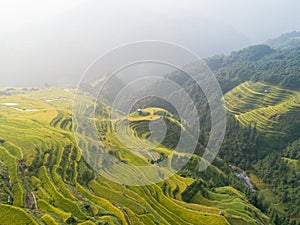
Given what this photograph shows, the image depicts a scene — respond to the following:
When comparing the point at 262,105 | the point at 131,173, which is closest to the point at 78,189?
the point at 131,173

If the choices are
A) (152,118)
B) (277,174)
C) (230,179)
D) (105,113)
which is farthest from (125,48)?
(277,174)

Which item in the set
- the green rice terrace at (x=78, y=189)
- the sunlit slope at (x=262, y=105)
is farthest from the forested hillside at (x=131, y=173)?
the sunlit slope at (x=262, y=105)

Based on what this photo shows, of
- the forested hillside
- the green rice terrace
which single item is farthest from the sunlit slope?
the green rice terrace

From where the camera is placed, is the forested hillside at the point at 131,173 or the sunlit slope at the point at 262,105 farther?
the sunlit slope at the point at 262,105

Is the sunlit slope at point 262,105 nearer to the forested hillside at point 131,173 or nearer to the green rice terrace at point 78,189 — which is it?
the forested hillside at point 131,173

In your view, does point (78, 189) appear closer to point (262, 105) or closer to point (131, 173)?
point (131, 173)

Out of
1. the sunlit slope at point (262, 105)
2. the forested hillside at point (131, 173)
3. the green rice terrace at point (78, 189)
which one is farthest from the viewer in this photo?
the sunlit slope at point (262, 105)

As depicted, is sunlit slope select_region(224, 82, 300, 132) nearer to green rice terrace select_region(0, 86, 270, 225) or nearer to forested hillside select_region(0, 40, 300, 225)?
forested hillside select_region(0, 40, 300, 225)

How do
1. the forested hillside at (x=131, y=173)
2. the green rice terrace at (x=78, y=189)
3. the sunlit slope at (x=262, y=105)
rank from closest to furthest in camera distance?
the green rice terrace at (x=78, y=189) → the forested hillside at (x=131, y=173) → the sunlit slope at (x=262, y=105)
